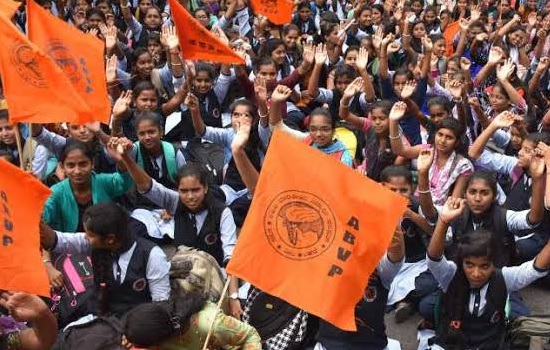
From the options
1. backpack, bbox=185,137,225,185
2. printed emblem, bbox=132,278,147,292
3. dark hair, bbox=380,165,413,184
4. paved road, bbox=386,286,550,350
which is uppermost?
dark hair, bbox=380,165,413,184

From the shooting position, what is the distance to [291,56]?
29.1 feet

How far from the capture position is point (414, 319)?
196 inches

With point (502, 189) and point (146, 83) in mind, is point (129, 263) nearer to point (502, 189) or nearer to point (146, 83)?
point (146, 83)

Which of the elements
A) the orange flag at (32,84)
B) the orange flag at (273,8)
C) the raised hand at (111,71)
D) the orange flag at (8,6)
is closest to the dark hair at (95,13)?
the orange flag at (273,8)

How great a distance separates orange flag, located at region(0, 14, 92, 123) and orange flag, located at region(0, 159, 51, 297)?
1270mm

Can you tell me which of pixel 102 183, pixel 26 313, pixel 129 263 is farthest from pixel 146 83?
pixel 26 313

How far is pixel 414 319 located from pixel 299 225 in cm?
222

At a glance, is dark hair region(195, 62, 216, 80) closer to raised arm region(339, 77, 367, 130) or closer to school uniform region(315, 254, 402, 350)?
raised arm region(339, 77, 367, 130)

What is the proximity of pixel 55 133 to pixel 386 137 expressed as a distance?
2.92 metres

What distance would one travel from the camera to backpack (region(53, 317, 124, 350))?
2992mm

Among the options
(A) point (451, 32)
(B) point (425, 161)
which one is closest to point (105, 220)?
(B) point (425, 161)

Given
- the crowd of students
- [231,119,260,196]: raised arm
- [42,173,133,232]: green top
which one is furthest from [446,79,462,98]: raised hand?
[42,173,133,232]: green top

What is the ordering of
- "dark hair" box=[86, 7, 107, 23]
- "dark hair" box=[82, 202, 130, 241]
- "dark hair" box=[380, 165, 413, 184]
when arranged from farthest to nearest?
"dark hair" box=[86, 7, 107, 23]
"dark hair" box=[380, 165, 413, 184]
"dark hair" box=[82, 202, 130, 241]

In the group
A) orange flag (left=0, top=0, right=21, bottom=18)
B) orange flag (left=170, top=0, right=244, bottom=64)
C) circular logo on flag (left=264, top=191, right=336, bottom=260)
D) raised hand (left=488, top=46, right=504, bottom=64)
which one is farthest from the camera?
raised hand (left=488, top=46, right=504, bottom=64)
